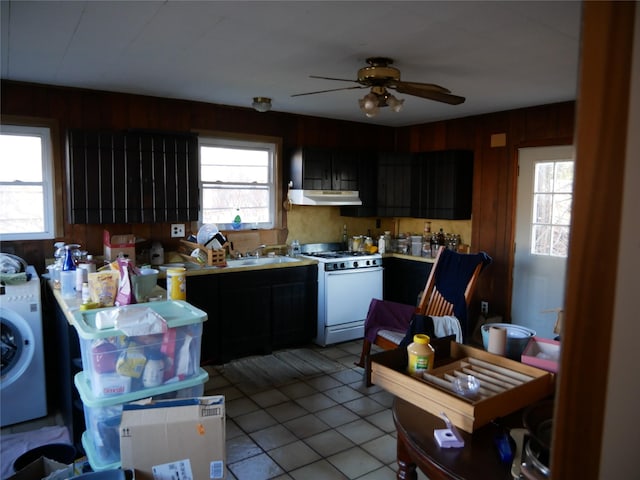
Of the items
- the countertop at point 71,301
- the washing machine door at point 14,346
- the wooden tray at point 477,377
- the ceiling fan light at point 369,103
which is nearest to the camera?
the wooden tray at point 477,377

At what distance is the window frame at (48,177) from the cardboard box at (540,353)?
3.55 meters

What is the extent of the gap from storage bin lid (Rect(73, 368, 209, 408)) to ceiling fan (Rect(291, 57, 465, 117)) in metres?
1.77

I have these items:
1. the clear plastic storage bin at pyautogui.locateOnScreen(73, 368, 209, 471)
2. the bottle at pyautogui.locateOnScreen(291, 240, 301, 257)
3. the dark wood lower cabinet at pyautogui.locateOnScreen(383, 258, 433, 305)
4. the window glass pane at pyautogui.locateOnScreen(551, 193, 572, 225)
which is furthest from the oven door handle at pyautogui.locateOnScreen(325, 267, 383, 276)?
the clear plastic storage bin at pyautogui.locateOnScreen(73, 368, 209, 471)

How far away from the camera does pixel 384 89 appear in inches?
115

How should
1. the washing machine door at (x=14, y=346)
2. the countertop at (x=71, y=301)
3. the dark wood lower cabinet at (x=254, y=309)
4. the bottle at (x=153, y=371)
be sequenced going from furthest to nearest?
the dark wood lower cabinet at (x=254, y=309)
the washing machine door at (x=14, y=346)
the countertop at (x=71, y=301)
the bottle at (x=153, y=371)

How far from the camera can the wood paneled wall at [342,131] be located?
148 inches

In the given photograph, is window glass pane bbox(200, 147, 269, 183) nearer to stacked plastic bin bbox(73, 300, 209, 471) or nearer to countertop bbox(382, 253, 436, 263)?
countertop bbox(382, 253, 436, 263)

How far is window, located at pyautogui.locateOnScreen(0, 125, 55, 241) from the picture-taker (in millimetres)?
3639

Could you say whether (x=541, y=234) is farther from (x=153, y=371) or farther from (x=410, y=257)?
(x=153, y=371)

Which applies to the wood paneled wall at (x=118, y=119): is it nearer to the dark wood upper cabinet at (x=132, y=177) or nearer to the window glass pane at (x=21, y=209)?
the window glass pane at (x=21, y=209)

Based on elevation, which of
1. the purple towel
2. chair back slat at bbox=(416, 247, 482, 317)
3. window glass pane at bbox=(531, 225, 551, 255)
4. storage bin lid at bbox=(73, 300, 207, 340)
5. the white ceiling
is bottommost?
the purple towel

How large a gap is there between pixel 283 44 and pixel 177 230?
2.28 metres

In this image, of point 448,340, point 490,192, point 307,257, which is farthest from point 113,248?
point 490,192

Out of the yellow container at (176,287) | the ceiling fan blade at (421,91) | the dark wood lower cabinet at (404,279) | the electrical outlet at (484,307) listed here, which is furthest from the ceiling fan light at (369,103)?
the electrical outlet at (484,307)
